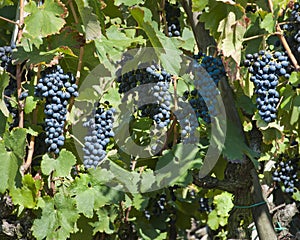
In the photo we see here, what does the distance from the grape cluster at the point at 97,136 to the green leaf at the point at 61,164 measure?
0.11 metres

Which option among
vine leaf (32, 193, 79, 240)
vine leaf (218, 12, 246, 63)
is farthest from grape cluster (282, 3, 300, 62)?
vine leaf (32, 193, 79, 240)

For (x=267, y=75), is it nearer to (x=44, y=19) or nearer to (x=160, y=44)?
(x=160, y=44)

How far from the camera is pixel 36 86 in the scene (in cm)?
267

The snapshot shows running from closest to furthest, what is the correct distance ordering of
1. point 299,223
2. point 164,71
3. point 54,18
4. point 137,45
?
point 54,18 → point 164,71 → point 137,45 → point 299,223

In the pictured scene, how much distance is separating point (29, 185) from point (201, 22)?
1.03 meters

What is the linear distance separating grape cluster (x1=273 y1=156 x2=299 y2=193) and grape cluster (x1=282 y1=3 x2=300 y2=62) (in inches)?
52.5

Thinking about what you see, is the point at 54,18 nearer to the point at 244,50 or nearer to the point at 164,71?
the point at 164,71

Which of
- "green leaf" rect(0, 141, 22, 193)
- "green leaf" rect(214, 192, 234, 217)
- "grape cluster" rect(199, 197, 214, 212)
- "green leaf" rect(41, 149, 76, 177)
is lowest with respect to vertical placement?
"green leaf" rect(214, 192, 234, 217)

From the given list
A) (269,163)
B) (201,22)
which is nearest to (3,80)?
(201,22)

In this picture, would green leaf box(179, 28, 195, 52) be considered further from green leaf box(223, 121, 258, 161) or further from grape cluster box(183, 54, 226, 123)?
green leaf box(223, 121, 258, 161)

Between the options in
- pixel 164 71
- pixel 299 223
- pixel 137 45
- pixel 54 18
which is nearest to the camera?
pixel 54 18

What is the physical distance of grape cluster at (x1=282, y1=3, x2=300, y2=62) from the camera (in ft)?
8.58

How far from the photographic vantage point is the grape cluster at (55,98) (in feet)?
8.66

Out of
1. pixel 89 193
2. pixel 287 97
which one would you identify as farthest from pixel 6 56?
pixel 287 97
